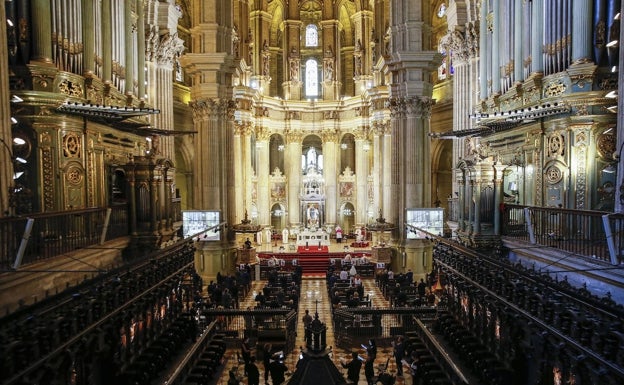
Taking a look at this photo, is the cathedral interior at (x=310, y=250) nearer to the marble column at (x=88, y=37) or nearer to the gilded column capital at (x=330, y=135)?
the marble column at (x=88, y=37)

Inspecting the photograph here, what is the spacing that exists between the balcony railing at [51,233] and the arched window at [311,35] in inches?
1340

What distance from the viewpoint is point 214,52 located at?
25.0 m

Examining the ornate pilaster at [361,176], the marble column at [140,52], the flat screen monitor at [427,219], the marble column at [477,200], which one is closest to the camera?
the marble column at [477,200]

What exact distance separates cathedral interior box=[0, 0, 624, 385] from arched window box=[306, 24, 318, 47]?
17.6 m

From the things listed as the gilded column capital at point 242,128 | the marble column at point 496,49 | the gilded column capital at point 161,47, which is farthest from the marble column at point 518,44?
the gilded column capital at point 242,128

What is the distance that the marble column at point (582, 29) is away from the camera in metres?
13.1

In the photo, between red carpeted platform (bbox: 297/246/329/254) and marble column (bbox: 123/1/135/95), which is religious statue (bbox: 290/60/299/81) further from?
marble column (bbox: 123/1/135/95)

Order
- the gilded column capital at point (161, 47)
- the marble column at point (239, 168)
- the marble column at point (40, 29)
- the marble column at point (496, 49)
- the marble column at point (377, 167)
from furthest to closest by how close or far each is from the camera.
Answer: the marble column at point (377, 167) → the marble column at point (239, 168) → the gilded column capital at point (161, 47) → the marble column at point (496, 49) → the marble column at point (40, 29)

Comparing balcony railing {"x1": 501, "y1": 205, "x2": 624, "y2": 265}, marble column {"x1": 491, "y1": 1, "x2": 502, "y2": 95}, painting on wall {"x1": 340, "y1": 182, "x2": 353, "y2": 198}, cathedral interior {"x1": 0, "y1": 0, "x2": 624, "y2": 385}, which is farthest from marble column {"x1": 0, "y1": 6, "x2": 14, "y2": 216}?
painting on wall {"x1": 340, "y1": 182, "x2": 353, "y2": 198}

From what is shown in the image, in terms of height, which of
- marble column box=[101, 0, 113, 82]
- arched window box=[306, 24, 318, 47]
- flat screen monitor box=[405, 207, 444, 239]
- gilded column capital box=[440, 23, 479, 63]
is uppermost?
arched window box=[306, 24, 318, 47]

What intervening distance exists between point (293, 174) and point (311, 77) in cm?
929

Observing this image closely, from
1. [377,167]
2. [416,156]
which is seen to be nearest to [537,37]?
[416,156]

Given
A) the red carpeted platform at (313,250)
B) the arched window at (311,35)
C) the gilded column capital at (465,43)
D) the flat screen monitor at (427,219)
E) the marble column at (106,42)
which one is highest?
the arched window at (311,35)

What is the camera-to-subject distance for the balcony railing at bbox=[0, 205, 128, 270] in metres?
9.24
